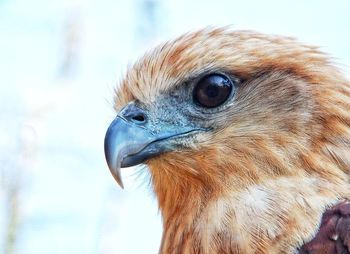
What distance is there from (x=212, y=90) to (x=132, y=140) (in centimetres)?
44

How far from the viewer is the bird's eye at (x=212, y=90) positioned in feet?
15.7

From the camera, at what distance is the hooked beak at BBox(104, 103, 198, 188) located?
462cm

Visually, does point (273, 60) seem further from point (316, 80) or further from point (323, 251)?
point (323, 251)

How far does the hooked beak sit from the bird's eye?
0.15m

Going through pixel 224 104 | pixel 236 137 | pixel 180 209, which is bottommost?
pixel 180 209

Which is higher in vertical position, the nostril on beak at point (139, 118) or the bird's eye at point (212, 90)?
the bird's eye at point (212, 90)

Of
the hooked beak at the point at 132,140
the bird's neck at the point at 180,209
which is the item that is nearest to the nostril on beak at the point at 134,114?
the hooked beak at the point at 132,140

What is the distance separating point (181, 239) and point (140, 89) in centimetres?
76

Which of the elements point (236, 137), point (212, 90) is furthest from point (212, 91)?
point (236, 137)

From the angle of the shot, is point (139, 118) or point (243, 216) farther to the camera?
point (139, 118)

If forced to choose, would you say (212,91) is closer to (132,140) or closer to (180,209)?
(132,140)

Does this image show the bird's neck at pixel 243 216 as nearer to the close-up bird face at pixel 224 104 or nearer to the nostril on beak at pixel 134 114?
the close-up bird face at pixel 224 104

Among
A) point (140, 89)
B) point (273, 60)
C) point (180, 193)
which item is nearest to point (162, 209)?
point (180, 193)

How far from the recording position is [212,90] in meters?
4.81
